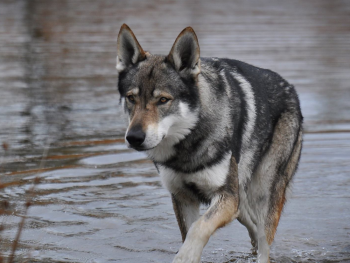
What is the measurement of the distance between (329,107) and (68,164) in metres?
4.87

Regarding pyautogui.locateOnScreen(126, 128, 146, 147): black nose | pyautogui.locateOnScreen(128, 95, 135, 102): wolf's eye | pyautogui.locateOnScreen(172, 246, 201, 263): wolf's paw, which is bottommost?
pyautogui.locateOnScreen(172, 246, 201, 263): wolf's paw

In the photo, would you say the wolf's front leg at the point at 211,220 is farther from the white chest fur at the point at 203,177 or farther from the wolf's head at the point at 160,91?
the wolf's head at the point at 160,91

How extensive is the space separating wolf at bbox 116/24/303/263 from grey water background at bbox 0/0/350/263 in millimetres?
663

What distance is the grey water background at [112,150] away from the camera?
18.0ft

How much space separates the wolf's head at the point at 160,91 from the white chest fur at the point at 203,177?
18cm

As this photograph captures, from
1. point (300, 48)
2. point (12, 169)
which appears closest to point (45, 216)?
point (12, 169)

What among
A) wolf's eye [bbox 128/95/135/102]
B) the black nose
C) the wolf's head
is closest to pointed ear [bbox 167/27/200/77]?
the wolf's head

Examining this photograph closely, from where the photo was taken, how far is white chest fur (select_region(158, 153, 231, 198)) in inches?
180

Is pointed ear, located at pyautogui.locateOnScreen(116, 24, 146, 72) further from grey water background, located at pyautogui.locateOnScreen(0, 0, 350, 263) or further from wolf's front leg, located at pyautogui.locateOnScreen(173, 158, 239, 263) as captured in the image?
grey water background, located at pyautogui.locateOnScreen(0, 0, 350, 263)

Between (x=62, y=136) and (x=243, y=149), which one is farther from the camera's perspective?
(x=62, y=136)

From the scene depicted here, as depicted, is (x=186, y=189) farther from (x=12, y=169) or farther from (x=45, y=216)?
(x=12, y=169)

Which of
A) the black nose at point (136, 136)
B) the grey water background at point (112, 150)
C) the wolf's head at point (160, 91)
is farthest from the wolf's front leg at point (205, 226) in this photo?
the grey water background at point (112, 150)

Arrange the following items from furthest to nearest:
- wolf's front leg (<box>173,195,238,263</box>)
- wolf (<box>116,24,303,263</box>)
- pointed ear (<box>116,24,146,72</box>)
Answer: pointed ear (<box>116,24,146,72</box>) < wolf (<box>116,24,303,263</box>) < wolf's front leg (<box>173,195,238,263</box>)

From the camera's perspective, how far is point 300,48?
16531 millimetres
